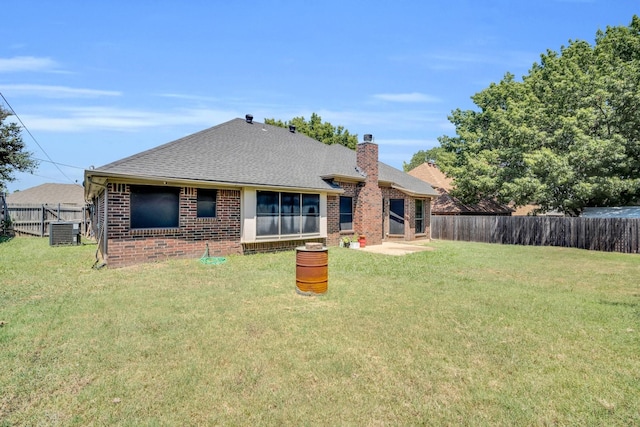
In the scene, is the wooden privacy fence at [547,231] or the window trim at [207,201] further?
the wooden privacy fence at [547,231]

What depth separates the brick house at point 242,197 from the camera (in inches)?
372

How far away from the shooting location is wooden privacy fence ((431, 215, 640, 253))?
14906mm

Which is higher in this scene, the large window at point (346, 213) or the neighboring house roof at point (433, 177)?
the neighboring house roof at point (433, 177)

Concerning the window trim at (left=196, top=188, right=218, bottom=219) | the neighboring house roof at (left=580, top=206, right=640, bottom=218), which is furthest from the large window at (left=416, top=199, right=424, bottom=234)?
the window trim at (left=196, top=188, right=218, bottom=219)

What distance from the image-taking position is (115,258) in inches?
360

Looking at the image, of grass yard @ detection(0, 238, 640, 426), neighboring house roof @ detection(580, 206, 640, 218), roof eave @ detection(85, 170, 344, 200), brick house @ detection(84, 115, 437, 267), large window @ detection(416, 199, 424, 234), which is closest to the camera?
grass yard @ detection(0, 238, 640, 426)

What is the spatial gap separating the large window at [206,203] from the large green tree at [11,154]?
15413 mm

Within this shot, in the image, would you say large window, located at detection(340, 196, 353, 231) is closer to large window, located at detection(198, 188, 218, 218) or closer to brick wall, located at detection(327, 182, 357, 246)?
brick wall, located at detection(327, 182, 357, 246)

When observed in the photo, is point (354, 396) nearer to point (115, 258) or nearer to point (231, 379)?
point (231, 379)

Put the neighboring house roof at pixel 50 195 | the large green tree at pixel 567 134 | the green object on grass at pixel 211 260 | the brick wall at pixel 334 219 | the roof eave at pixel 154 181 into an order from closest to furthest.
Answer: the roof eave at pixel 154 181, the green object on grass at pixel 211 260, the brick wall at pixel 334 219, the large green tree at pixel 567 134, the neighboring house roof at pixel 50 195

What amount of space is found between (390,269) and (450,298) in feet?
10.2

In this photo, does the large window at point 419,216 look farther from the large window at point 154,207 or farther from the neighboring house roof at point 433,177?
the large window at point 154,207

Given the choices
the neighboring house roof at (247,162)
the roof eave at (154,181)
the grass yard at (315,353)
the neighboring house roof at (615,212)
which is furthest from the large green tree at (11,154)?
the neighboring house roof at (615,212)

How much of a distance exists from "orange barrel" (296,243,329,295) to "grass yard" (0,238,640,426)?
304 millimetres
